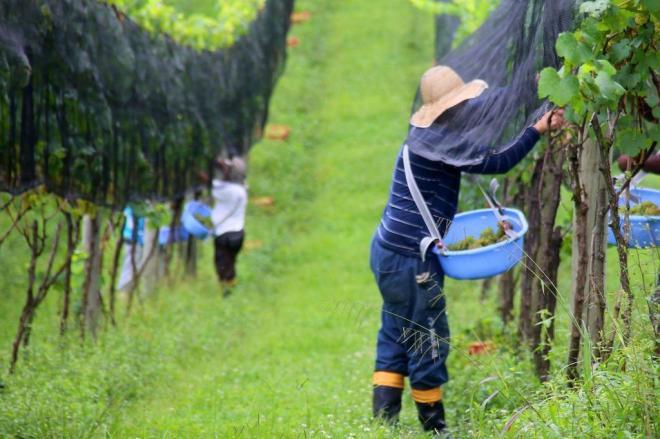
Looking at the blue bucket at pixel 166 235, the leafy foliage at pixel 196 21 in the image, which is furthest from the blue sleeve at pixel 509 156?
the blue bucket at pixel 166 235

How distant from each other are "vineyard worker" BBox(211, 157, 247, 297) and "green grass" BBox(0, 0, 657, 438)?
0.30 m

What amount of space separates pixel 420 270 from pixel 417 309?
0.67 ft

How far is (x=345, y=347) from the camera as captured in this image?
8922 millimetres

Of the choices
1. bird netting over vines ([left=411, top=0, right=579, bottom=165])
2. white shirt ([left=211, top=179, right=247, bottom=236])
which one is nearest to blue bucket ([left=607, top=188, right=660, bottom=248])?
bird netting over vines ([left=411, top=0, right=579, bottom=165])

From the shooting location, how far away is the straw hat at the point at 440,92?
557 centimetres

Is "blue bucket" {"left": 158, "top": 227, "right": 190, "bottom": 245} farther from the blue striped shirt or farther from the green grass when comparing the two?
the blue striped shirt

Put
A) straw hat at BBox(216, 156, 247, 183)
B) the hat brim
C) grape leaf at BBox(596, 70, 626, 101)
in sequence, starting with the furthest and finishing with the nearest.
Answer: straw hat at BBox(216, 156, 247, 183) < the hat brim < grape leaf at BBox(596, 70, 626, 101)

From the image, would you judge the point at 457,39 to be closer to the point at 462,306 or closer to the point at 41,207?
the point at 462,306

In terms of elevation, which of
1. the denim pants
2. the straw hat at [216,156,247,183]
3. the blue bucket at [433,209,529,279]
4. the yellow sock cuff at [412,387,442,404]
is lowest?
the straw hat at [216,156,247,183]

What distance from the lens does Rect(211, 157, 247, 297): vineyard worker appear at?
1160 cm

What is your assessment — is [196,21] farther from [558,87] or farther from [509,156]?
[558,87]

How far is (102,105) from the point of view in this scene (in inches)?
304

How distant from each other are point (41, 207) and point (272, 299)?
4147 millimetres

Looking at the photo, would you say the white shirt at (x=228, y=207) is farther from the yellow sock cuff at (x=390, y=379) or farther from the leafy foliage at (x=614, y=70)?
the leafy foliage at (x=614, y=70)
